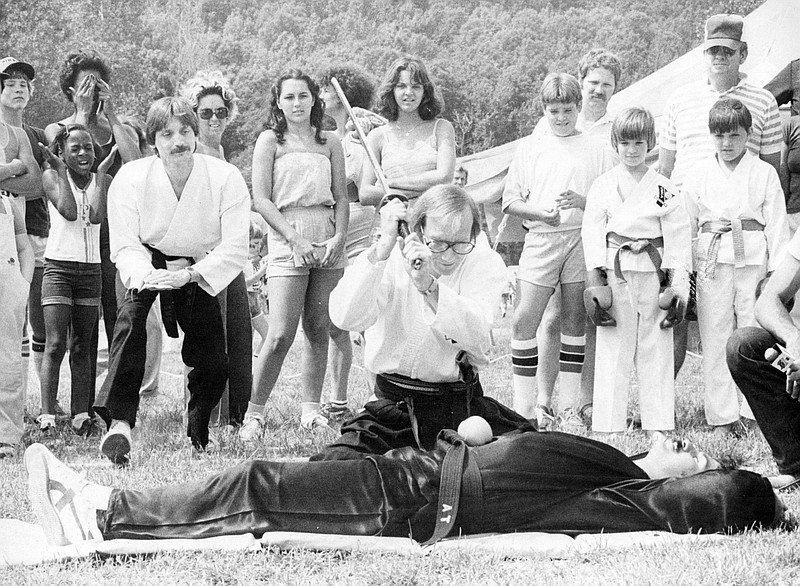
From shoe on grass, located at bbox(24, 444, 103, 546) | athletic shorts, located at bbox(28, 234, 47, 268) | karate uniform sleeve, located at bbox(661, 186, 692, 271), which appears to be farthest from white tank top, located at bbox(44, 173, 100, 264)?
karate uniform sleeve, located at bbox(661, 186, 692, 271)

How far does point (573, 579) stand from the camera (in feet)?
8.64

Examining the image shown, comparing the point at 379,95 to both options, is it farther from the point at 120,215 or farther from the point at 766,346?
the point at 766,346

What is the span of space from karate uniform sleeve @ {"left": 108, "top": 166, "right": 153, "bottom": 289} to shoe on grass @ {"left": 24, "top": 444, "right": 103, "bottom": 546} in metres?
1.47

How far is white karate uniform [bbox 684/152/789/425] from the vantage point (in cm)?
505

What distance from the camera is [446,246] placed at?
3672mm

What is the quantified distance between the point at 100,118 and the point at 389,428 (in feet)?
10.3

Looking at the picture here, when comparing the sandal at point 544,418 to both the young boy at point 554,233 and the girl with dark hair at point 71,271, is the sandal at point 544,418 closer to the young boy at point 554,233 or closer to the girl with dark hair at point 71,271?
the young boy at point 554,233

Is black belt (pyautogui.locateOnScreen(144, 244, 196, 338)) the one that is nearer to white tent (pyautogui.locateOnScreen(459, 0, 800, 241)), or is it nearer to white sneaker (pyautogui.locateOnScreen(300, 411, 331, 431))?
white sneaker (pyautogui.locateOnScreen(300, 411, 331, 431))

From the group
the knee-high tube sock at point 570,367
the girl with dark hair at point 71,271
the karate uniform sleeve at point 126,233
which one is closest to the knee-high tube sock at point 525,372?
the knee-high tube sock at point 570,367

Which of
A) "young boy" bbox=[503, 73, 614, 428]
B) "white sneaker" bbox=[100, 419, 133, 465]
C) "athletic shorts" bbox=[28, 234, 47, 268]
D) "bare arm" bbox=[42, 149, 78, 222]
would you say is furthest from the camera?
"athletic shorts" bbox=[28, 234, 47, 268]

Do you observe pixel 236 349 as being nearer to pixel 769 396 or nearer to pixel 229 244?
pixel 229 244

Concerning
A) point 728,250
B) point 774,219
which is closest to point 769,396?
point 728,250

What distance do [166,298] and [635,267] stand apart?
2315 mm

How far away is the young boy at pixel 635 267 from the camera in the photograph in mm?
5008
